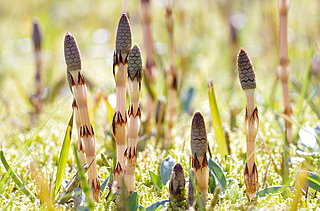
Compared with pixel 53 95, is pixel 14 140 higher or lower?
lower

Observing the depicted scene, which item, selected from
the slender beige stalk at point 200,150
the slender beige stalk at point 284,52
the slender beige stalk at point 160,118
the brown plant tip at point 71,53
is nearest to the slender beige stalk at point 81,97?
the brown plant tip at point 71,53

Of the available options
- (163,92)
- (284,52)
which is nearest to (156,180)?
(284,52)

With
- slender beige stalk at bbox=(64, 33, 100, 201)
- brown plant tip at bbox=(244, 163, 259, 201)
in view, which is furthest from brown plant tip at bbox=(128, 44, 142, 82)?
brown plant tip at bbox=(244, 163, 259, 201)

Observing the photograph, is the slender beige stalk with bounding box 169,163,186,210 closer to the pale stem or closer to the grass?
the grass

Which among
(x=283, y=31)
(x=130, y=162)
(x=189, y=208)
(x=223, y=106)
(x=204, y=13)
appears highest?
(x=204, y=13)

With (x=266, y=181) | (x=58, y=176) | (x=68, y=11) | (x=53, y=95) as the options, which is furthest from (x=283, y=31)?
(x=68, y=11)

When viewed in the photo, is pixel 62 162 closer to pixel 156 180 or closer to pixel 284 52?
pixel 156 180

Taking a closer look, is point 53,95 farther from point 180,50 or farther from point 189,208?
point 189,208
